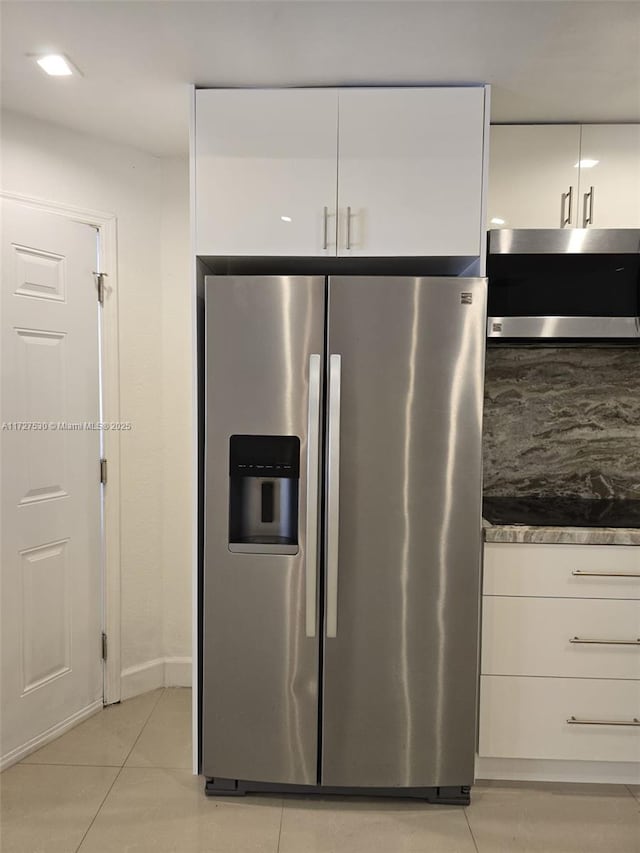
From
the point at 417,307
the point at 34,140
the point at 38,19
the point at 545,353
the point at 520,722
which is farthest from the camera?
the point at 545,353

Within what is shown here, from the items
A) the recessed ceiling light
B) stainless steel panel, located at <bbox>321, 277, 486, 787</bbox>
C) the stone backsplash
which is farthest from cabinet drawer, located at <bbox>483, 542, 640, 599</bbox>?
the recessed ceiling light

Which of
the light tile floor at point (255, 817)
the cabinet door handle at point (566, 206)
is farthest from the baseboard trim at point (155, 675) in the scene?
the cabinet door handle at point (566, 206)

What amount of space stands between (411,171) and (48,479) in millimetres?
1788

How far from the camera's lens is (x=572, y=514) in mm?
2312

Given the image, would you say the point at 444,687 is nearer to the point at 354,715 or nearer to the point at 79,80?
the point at 354,715

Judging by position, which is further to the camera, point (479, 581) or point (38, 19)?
point (479, 581)

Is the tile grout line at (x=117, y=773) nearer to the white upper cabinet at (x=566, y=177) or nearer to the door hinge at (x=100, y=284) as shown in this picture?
the door hinge at (x=100, y=284)

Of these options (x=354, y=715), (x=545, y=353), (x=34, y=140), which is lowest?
(x=354, y=715)

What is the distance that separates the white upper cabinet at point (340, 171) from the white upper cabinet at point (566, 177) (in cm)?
35

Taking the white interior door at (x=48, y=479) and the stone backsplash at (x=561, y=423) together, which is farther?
the stone backsplash at (x=561, y=423)

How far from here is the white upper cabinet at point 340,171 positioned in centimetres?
196

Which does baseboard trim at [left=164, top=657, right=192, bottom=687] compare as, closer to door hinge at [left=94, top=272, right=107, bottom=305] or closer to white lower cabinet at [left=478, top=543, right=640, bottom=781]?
white lower cabinet at [left=478, top=543, right=640, bottom=781]

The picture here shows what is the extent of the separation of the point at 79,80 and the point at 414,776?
2.59m

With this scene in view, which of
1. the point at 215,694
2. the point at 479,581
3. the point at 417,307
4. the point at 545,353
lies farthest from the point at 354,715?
the point at 545,353
